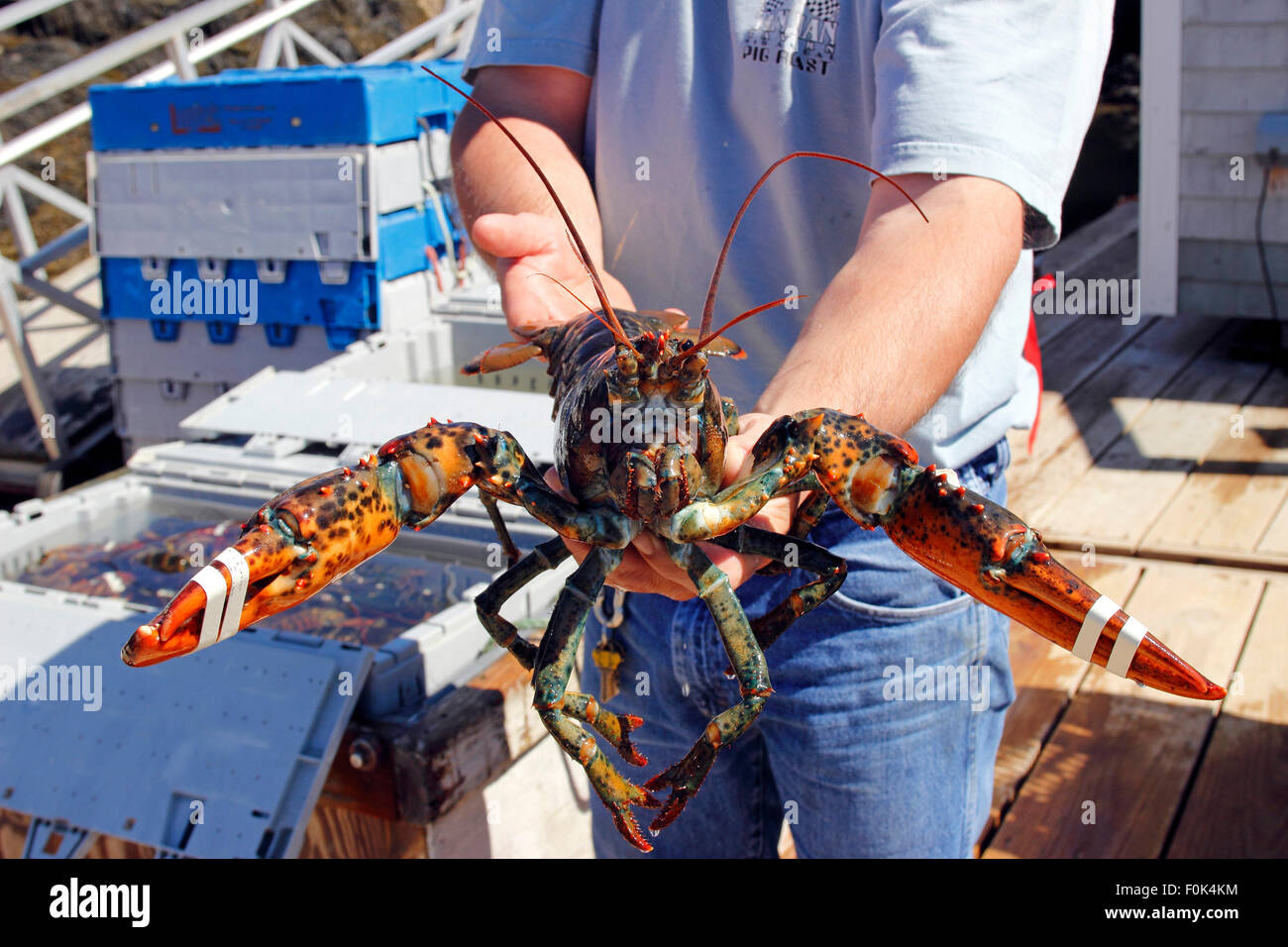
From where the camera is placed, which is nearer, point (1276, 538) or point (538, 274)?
point (538, 274)

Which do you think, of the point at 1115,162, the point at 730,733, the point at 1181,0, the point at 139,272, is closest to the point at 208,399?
the point at 139,272

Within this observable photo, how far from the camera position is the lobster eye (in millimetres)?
1367

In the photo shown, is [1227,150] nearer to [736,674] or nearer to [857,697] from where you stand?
[857,697]

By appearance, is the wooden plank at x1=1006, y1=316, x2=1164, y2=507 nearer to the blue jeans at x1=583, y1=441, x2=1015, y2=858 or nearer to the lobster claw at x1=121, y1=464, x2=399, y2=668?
the blue jeans at x1=583, y1=441, x2=1015, y2=858

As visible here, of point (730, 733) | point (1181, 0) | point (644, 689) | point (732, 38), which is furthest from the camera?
point (1181, 0)

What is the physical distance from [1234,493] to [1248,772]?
1963 mm

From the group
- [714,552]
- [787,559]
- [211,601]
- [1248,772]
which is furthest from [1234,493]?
[211,601]

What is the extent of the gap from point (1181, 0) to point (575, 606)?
652 centimetres

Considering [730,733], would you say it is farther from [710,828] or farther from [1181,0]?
[1181,0]

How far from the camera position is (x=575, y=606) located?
1.68 m

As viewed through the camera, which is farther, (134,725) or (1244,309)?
(1244,309)

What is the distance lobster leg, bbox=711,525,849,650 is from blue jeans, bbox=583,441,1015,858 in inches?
9.6

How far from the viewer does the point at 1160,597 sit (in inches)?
162

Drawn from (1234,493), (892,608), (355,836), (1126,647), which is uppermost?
(1126,647)
